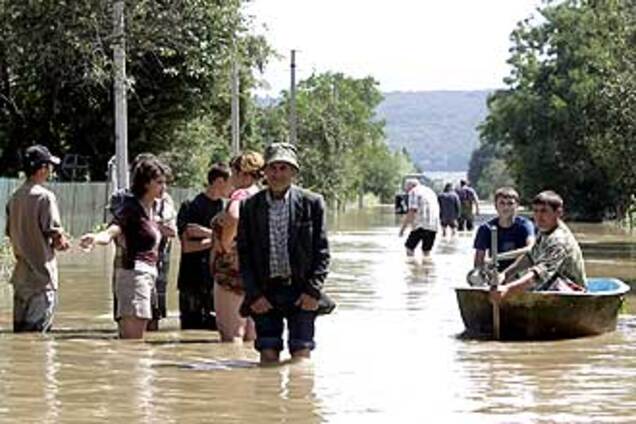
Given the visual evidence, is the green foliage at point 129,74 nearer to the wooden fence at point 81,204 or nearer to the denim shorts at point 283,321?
the wooden fence at point 81,204

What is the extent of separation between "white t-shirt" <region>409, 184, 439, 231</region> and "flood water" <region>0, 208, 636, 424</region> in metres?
10.5

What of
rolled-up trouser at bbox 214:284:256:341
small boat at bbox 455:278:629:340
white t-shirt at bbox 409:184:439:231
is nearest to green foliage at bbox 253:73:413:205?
white t-shirt at bbox 409:184:439:231

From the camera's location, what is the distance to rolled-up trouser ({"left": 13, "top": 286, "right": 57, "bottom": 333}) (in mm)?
13273

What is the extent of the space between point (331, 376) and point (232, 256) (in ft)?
6.71

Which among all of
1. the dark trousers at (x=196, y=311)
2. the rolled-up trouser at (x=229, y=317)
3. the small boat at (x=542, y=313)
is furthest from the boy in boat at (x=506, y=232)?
the rolled-up trouser at (x=229, y=317)

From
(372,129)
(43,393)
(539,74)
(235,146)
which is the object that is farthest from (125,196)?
(372,129)

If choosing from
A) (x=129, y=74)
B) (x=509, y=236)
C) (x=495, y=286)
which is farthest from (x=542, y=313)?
(x=129, y=74)

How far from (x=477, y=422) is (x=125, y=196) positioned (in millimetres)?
4699

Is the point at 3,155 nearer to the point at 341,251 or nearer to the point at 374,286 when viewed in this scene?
the point at 341,251

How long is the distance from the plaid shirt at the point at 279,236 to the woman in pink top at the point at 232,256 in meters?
1.74

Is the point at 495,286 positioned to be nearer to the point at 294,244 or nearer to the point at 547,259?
the point at 547,259

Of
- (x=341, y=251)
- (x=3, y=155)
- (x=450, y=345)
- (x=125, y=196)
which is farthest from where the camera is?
(x=3, y=155)

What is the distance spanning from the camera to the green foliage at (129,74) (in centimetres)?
2114

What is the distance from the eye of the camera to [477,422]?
944cm
